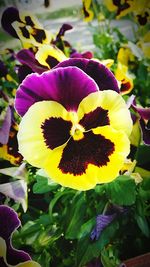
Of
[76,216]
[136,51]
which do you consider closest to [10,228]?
[76,216]

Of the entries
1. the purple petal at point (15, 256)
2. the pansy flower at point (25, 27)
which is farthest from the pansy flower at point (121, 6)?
the purple petal at point (15, 256)

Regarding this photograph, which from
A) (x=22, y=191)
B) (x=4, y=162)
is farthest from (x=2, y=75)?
(x=22, y=191)

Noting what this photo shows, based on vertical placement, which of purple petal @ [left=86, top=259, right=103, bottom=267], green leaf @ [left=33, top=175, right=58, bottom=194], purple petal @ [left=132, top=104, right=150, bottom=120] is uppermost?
purple petal @ [left=132, top=104, right=150, bottom=120]

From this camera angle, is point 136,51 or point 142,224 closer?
point 142,224

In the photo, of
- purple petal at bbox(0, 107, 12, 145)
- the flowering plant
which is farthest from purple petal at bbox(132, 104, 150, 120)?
purple petal at bbox(0, 107, 12, 145)

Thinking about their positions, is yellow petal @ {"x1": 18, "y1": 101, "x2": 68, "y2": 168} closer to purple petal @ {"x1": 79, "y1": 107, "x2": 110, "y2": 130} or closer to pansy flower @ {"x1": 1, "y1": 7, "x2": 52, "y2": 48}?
purple petal @ {"x1": 79, "y1": 107, "x2": 110, "y2": 130}

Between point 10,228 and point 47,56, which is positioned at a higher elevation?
point 47,56

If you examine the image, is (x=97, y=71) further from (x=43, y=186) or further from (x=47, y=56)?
(x=43, y=186)

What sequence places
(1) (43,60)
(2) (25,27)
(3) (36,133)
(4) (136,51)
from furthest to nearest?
(4) (136,51), (2) (25,27), (1) (43,60), (3) (36,133)
